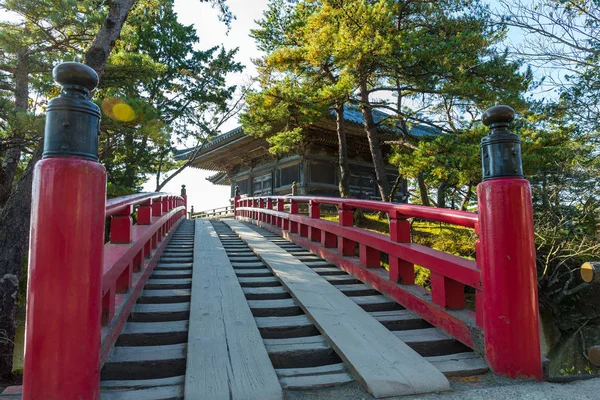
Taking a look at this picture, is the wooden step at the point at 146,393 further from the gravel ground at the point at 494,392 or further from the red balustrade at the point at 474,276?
the red balustrade at the point at 474,276

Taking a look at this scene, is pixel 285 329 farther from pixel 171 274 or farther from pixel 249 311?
pixel 171 274

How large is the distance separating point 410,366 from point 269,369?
70 centimetres

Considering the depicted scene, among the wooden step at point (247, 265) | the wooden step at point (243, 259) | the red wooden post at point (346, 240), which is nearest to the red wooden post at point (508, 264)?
the red wooden post at point (346, 240)

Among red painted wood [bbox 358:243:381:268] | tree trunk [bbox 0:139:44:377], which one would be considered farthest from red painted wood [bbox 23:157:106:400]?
tree trunk [bbox 0:139:44:377]

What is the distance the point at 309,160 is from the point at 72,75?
12.9 meters

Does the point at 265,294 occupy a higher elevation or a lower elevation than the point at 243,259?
lower

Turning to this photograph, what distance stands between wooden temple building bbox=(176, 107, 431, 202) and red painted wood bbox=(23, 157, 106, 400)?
418 inches

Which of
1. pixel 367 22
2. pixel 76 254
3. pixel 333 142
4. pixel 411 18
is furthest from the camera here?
pixel 333 142

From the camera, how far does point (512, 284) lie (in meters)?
1.71

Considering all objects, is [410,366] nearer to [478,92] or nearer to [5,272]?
[5,272]

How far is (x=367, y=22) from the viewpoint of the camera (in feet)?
22.8

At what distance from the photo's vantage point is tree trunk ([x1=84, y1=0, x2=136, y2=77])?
5.43 m

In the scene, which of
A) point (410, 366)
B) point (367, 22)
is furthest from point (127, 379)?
point (367, 22)

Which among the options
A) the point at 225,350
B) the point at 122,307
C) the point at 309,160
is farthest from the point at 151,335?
the point at 309,160
